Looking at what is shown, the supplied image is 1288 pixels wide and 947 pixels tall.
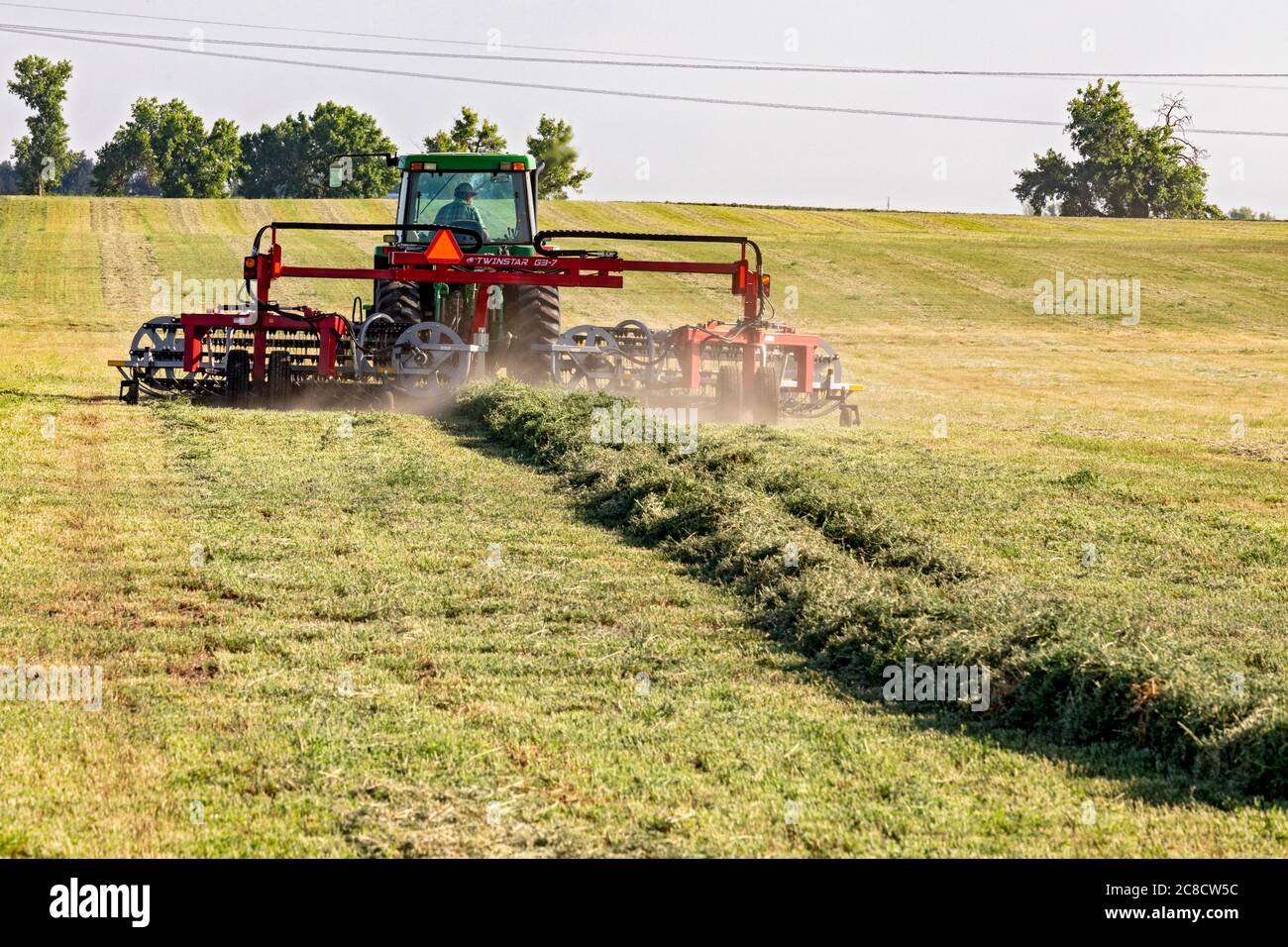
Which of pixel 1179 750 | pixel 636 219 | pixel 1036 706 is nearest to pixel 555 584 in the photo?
pixel 1036 706

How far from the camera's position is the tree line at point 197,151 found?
98562 mm

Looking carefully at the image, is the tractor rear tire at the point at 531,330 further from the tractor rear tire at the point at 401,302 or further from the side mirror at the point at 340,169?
the side mirror at the point at 340,169

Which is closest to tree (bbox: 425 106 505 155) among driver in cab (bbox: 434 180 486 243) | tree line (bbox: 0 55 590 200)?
tree line (bbox: 0 55 590 200)

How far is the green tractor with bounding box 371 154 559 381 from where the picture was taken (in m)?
18.5

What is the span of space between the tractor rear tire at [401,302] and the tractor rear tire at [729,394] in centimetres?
362

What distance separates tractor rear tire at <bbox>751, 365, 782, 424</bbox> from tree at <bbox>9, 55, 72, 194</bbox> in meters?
90.3

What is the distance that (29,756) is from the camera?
17.3 ft

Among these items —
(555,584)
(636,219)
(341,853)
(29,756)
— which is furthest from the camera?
(636,219)

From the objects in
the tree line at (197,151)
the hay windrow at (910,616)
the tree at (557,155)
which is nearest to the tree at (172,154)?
the tree line at (197,151)

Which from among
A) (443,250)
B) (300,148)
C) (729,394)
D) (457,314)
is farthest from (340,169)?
(300,148)

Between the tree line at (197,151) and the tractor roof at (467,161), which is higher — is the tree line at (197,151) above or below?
above

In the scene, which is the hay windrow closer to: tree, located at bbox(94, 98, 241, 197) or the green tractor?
the green tractor
